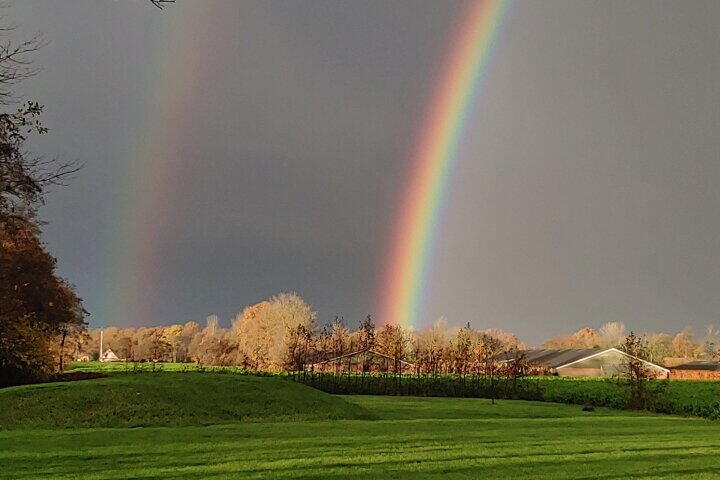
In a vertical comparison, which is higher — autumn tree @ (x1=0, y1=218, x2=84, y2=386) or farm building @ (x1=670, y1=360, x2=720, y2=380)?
autumn tree @ (x1=0, y1=218, x2=84, y2=386)

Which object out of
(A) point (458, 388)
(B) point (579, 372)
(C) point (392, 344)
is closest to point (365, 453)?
(A) point (458, 388)

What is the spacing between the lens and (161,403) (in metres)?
19.7

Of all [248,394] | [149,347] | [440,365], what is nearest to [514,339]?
[149,347]

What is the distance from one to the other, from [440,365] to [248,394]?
1116 inches

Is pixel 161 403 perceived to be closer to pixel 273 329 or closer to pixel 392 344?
pixel 392 344

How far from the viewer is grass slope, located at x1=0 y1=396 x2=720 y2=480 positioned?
404 inches

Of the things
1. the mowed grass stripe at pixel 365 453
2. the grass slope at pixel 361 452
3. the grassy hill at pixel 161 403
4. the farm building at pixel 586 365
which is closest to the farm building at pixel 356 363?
the grassy hill at pixel 161 403

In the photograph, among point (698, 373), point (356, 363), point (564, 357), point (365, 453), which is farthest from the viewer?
point (564, 357)

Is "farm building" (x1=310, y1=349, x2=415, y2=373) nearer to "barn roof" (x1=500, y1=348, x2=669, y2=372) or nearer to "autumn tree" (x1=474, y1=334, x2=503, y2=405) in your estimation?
"autumn tree" (x1=474, y1=334, x2=503, y2=405)

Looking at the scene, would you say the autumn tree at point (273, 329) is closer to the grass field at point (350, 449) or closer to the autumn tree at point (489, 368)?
the autumn tree at point (489, 368)

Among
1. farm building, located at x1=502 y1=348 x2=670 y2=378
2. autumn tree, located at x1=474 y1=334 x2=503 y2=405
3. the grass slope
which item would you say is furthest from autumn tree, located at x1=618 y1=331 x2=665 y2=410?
farm building, located at x1=502 y1=348 x2=670 y2=378

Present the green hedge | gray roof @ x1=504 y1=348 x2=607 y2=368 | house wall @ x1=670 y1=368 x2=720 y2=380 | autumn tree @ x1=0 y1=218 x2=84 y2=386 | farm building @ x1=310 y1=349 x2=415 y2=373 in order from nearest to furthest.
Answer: autumn tree @ x1=0 y1=218 x2=84 y2=386, the green hedge, farm building @ x1=310 y1=349 x2=415 y2=373, house wall @ x1=670 y1=368 x2=720 y2=380, gray roof @ x1=504 y1=348 x2=607 y2=368

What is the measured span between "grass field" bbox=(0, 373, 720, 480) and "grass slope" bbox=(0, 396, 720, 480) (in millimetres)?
21

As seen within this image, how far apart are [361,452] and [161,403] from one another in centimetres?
962
